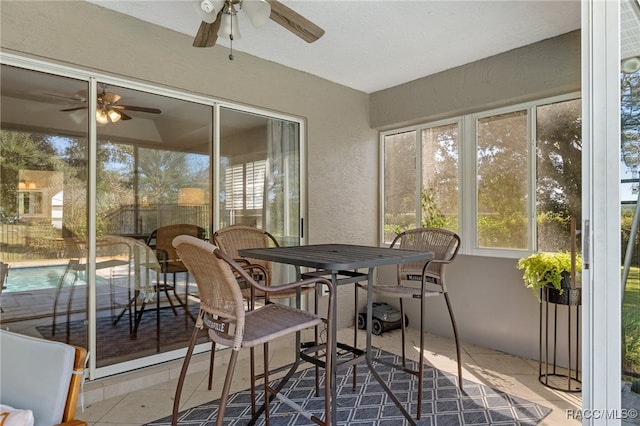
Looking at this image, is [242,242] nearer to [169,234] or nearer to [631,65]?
[169,234]

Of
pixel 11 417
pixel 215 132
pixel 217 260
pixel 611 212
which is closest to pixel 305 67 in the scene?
pixel 215 132

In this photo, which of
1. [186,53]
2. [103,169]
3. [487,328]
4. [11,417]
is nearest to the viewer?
[11,417]

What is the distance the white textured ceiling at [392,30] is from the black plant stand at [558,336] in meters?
1.95

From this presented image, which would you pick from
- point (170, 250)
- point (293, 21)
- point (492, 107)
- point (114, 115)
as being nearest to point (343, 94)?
point (492, 107)

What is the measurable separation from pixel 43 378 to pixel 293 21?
2.04m

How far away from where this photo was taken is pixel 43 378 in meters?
1.18

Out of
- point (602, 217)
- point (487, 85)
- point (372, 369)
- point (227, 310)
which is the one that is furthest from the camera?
point (487, 85)

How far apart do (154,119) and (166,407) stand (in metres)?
2.06

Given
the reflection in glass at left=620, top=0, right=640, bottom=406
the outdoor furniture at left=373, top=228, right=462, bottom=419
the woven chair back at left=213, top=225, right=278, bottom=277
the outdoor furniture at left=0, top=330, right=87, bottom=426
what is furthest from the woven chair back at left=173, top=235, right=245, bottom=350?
the reflection in glass at left=620, top=0, right=640, bottom=406

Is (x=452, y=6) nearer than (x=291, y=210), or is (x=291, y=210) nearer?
(x=452, y=6)

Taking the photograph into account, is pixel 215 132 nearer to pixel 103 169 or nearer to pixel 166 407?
pixel 103 169

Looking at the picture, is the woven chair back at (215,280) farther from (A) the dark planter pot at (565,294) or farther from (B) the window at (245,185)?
(A) the dark planter pot at (565,294)

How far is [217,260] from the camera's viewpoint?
147 centimetres

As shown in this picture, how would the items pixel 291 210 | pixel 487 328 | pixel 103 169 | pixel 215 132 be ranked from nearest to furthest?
1. pixel 103 169
2. pixel 215 132
3. pixel 487 328
4. pixel 291 210
